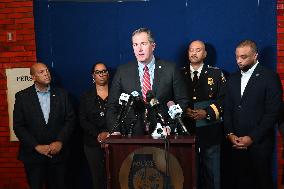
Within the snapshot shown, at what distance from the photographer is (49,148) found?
155 inches

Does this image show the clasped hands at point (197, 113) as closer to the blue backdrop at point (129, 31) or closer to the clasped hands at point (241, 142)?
the clasped hands at point (241, 142)

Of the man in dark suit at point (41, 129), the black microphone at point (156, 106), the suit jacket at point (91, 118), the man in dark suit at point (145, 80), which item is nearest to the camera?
the black microphone at point (156, 106)

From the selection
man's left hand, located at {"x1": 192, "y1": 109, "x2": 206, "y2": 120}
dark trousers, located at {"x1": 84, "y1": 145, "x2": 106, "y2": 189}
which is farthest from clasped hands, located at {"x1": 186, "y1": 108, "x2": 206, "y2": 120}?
dark trousers, located at {"x1": 84, "y1": 145, "x2": 106, "y2": 189}

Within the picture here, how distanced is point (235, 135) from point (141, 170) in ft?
4.62

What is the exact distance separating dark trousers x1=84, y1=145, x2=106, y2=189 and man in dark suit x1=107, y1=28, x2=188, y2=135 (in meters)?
1.33

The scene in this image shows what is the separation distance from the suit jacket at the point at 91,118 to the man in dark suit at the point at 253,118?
141cm

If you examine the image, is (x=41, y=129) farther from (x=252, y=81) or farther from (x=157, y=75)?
(x=252, y=81)

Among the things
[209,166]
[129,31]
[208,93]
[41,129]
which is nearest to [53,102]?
[41,129]

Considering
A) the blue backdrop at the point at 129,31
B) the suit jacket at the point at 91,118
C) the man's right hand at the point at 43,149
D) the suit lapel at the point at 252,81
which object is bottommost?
the man's right hand at the point at 43,149

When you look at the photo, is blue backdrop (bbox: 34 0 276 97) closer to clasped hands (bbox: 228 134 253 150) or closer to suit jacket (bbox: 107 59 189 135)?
clasped hands (bbox: 228 134 253 150)

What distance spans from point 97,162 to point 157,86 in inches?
65.3

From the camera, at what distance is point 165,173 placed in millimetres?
2572

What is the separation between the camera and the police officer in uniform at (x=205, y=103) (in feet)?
13.1

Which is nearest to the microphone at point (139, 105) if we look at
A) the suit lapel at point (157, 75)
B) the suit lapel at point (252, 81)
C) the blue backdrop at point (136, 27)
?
the suit lapel at point (157, 75)
